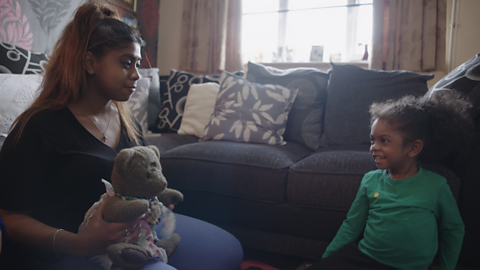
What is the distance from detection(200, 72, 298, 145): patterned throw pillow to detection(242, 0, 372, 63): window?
189 cm

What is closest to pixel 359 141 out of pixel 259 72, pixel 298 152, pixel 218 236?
pixel 298 152

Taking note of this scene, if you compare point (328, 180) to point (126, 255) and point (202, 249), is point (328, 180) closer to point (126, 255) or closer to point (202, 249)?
point (202, 249)

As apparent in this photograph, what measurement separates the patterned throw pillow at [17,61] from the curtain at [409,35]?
9.56 ft

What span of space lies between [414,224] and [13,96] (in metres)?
1.81

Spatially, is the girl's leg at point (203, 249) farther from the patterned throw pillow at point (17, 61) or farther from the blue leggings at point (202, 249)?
the patterned throw pillow at point (17, 61)

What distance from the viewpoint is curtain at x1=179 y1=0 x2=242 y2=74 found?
3.64 metres

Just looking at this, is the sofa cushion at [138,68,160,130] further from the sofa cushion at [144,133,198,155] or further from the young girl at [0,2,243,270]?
the young girl at [0,2,243,270]

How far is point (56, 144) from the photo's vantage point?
0.73 m

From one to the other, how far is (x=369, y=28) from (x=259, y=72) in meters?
2.04

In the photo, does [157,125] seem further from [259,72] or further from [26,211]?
[26,211]

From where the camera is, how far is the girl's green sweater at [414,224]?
0.92 meters

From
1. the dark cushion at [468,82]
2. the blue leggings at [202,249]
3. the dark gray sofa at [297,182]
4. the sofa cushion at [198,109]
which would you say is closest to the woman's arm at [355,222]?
the dark gray sofa at [297,182]

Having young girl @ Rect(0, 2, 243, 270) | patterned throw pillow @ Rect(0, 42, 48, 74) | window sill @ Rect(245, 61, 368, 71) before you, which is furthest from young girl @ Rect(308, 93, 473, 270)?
window sill @ Rect(245, 61, 368, 71)

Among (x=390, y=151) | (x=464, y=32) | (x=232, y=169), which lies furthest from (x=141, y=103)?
(x=464, y=32)
